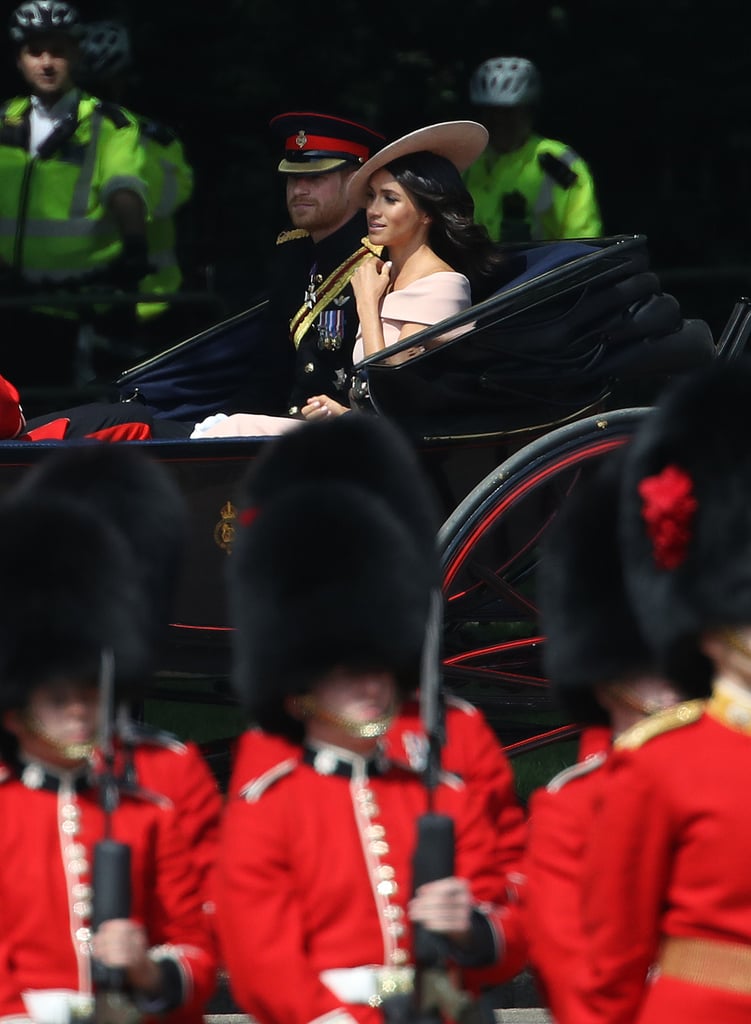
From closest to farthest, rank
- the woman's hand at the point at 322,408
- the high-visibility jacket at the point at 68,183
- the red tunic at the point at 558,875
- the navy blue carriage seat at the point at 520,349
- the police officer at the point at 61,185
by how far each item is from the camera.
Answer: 1. the red tunic at the point at 558,875
2. the navy blue carriage seat at the point at 520,349
3. the woman's hand at the point at 322,408
4. the police officer at the point at 61,185
5. the high-visibility jacket at the point at 68,183

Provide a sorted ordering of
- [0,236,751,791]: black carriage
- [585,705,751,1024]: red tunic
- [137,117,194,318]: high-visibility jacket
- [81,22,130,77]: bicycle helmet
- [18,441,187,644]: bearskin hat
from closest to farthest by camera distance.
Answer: [585,705,751,1024]: red tunic → [18,441,187,644]: bearskin hat → [0,236,751,791]: black carriage → [137,117,194,318]: high-visibility jacket → [81,22,130,77]: bicycle helmet

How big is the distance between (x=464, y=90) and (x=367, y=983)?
8.02 m

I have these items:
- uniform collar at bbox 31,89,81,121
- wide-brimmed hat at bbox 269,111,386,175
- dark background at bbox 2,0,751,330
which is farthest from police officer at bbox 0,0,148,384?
wide-brimmed hat at bbox 269,111,386,175

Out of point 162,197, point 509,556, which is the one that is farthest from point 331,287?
point 162,197

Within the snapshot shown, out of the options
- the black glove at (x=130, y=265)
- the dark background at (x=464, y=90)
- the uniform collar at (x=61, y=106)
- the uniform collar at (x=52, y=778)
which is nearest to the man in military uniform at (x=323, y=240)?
the uniform collar at (x=52, y=778)

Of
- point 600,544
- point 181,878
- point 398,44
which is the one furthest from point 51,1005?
point 398,44

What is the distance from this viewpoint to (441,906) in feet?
11.3

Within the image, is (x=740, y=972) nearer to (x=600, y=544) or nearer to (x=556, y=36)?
(x=600, y=544)

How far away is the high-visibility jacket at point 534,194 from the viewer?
349 inches

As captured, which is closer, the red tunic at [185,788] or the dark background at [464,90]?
the red tunic at [185,788]

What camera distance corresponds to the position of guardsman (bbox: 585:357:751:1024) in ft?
10.7

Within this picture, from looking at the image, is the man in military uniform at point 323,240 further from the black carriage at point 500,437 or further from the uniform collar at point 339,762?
the uniform collar at point 339,762

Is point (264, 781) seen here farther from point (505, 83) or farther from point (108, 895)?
point (505, 83)

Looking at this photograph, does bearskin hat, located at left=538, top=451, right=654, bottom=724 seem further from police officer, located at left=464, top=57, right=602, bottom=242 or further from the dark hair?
police officer, located at left=464, top=57, right=602, bottom=242
